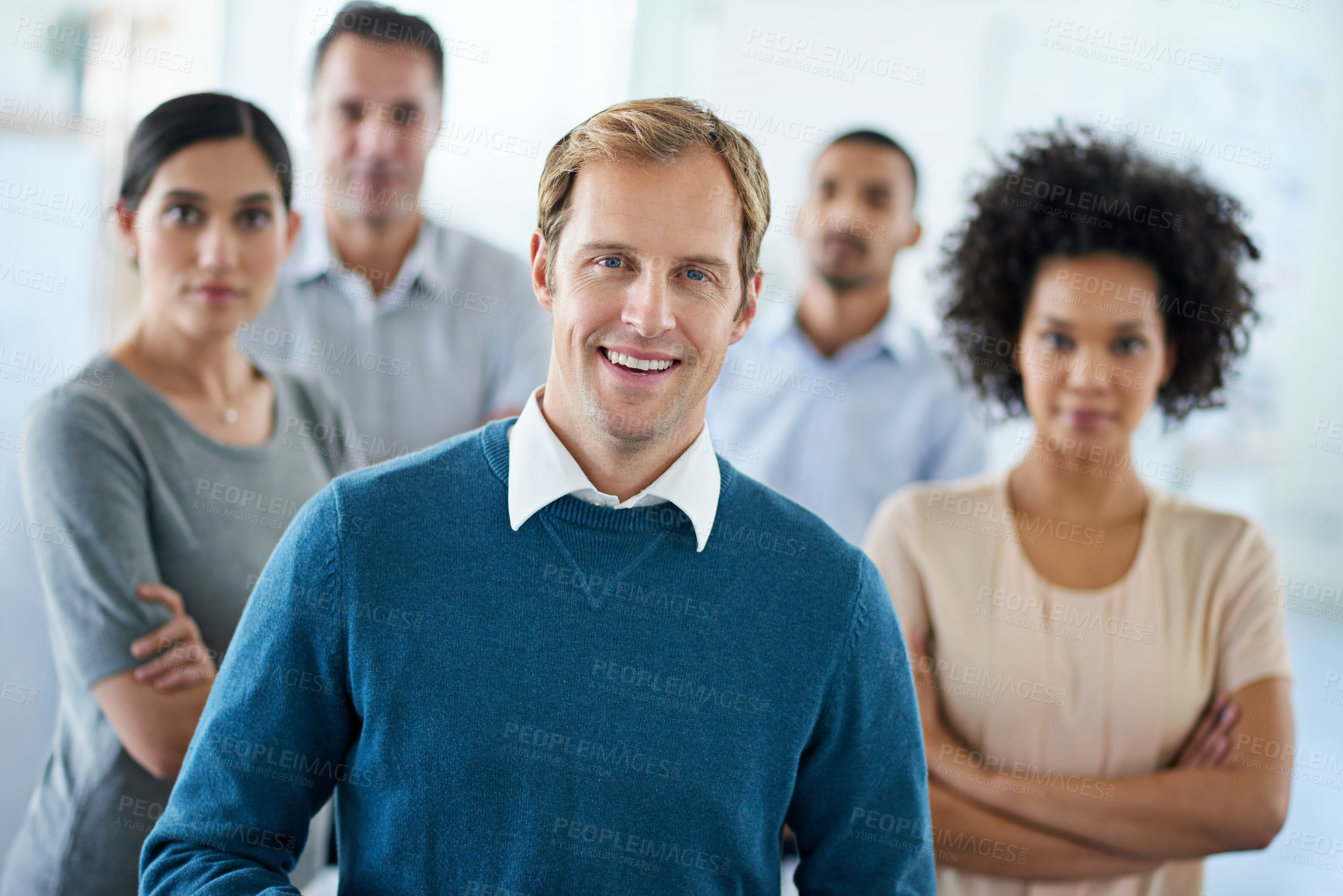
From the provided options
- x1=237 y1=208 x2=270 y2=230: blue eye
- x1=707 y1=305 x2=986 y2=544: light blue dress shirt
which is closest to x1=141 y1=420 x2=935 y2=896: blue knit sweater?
x1=237 y1=208 x2=270 y2=230: blue eye

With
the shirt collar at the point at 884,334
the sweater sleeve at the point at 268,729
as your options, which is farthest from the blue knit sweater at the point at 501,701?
the shirt collar at the point at 884,334

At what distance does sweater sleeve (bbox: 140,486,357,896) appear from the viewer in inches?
48.6

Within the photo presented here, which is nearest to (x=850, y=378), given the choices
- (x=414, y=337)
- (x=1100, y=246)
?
(x=1100, y=246)

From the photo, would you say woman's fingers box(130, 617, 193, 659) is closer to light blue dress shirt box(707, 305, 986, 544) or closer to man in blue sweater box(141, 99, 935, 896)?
man in blue sweater box(141, 99, 935, 896)

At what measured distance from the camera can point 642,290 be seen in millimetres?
1272

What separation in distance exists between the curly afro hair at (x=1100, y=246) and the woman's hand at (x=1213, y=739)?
670 millimetres

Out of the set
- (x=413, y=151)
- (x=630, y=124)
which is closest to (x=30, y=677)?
(x=413, y=151)

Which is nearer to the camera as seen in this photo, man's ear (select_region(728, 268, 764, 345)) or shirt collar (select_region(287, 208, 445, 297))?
man's ear (select_region(728, 268, 764, 345))

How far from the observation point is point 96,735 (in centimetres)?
196

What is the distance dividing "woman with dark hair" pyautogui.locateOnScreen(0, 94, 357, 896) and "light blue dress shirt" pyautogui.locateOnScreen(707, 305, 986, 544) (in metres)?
1.25

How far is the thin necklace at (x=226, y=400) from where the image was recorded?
207 centimetres

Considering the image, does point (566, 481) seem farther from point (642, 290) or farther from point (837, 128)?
point (837, 128)

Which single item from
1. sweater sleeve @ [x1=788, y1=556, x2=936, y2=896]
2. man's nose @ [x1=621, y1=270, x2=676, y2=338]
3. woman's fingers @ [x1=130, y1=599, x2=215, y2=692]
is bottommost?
woman's fingers @ [x1=130, y1=599, x2=215, y2=692]

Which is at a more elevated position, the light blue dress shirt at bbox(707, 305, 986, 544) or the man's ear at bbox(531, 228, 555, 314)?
the man's ear at bbox(531, 228, 555, 314)
